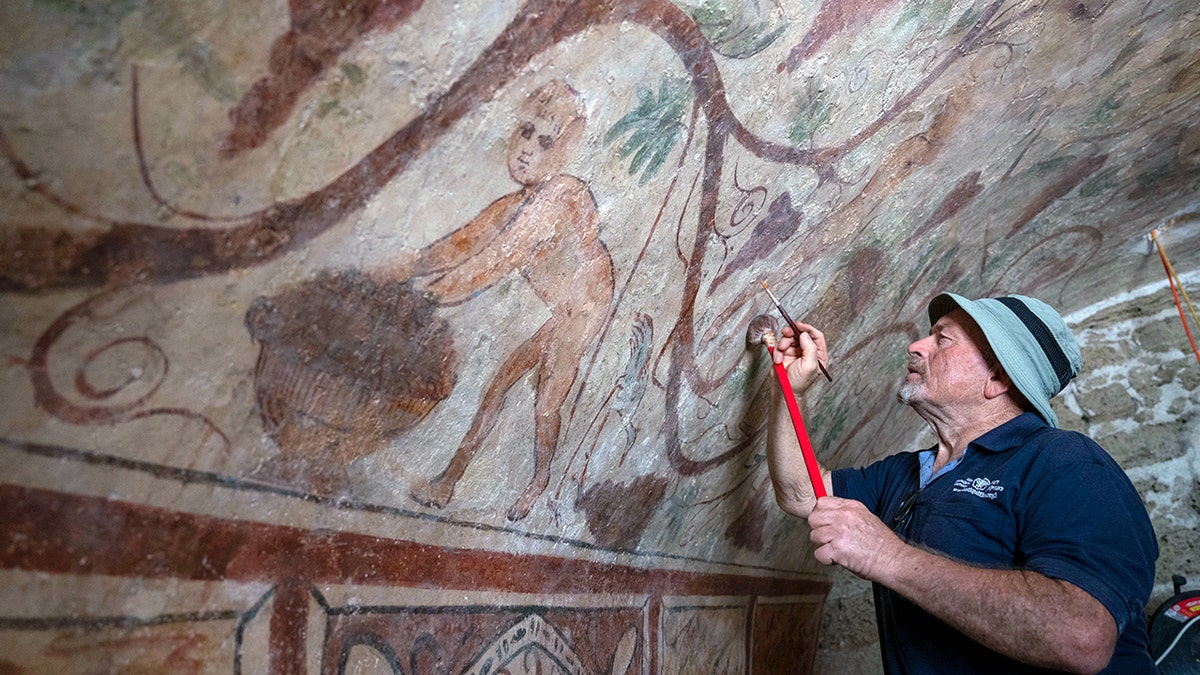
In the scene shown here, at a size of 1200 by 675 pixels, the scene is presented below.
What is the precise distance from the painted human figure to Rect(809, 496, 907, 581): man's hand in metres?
0.68

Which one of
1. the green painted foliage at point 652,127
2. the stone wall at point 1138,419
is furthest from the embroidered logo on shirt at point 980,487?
the stone wall at point 1138,419

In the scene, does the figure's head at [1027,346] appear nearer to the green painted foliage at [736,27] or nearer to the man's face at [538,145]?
the green painted foliage at [736,27]

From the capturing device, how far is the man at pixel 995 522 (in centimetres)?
192

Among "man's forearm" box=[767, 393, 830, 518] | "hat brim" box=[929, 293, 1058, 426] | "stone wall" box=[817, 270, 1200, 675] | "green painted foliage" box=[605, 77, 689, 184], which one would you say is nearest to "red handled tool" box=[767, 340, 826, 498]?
"man's forearm" box=[767, 393, 830, 518]

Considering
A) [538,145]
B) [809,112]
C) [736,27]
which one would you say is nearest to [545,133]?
[538,145]

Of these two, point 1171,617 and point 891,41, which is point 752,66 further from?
point 1171,617

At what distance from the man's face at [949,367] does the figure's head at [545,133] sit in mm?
1353

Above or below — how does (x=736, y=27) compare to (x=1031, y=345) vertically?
above

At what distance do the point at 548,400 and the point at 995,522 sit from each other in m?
1.08

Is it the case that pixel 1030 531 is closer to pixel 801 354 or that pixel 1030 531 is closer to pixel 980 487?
A: pixel 980 487

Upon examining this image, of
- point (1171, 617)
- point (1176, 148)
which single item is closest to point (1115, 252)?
point (1176, 148)

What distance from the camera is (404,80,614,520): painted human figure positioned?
180cm

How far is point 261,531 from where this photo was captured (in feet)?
5.35

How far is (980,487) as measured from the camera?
2275 mm
